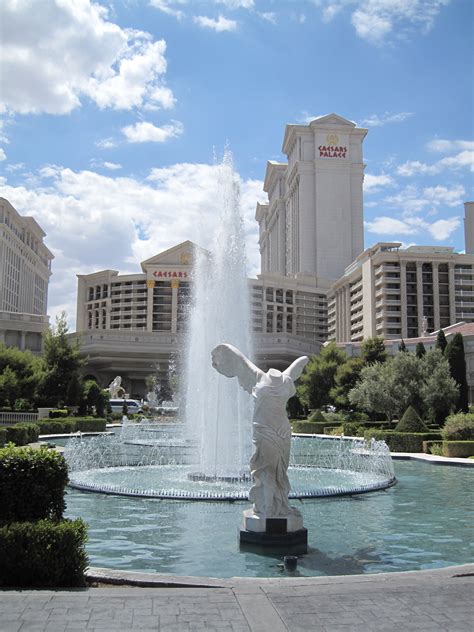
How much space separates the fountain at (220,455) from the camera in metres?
16.1

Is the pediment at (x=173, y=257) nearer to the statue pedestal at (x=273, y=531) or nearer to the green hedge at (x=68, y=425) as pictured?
the green hedge at (x=68, y=425)

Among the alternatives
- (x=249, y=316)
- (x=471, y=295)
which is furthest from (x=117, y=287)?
(x=249, y=316)

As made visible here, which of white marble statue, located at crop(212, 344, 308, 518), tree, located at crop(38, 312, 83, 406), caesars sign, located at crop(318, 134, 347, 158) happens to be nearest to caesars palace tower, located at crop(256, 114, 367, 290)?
caesars sign, located at crop(318, 134, 347, 158)

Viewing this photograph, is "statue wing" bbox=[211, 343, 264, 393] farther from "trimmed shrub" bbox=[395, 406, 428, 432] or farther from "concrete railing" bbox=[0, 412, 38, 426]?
"concrete railing" bbox=[0, 412, 38, 426]

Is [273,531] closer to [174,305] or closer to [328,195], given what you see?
[174,305]

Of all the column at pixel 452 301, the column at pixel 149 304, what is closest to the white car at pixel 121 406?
the column at pixel 452 301

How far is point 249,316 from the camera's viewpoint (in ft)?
76.7

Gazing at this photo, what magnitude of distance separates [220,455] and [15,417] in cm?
2518

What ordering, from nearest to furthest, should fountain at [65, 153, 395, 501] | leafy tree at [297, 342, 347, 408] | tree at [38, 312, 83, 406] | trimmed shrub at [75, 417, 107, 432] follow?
1. fountain at [65, 153, 395, 501]
2. trimmed shrub at [75, 417, 107, 432]
3. tree at [38, 312, 83, 406]
4. leafy tree at [297, 342, 347, 408]

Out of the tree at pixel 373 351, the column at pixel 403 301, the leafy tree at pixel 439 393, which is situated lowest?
the leafy tree at pixel 439 393

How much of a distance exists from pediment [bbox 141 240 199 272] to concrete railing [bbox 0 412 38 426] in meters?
78.4

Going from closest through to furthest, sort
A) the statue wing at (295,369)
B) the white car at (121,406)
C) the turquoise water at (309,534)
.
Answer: the turquoise water at (309,534) → the statue wing at (295,369) → the white car at (121,406)

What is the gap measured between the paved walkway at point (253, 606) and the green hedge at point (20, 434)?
2115 cm

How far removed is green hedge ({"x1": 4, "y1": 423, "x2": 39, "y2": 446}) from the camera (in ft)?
86.8
